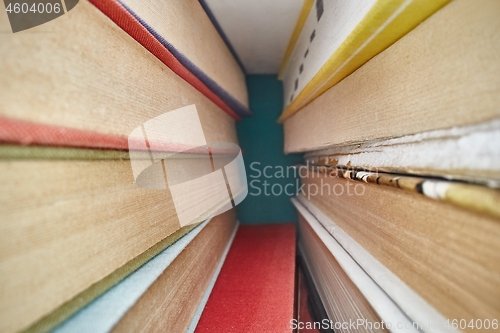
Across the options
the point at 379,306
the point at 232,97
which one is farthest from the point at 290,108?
the point at 379,306

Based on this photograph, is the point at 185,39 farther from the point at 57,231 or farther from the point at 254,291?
the point at 254,291

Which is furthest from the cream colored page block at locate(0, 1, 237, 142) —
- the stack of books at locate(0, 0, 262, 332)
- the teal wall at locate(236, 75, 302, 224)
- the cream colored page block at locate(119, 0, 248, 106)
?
the teal wall at locate(236, 75, 302, 224)

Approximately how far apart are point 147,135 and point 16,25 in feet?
0.97

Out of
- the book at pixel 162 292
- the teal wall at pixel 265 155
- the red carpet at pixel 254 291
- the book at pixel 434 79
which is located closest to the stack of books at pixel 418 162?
the book at pixel 434 79

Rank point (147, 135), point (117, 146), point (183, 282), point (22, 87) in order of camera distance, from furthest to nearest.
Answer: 1. point (183, 282)
2. point (147, 135)
3. point (117, 146)
4. point (22, 87)

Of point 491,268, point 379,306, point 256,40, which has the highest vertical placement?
point 256,40

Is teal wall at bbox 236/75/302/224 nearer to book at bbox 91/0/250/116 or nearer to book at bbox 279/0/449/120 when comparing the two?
book at bbox 91/0/250/116

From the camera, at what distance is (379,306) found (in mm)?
570

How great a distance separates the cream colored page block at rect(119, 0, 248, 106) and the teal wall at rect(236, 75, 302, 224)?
26.5 inches

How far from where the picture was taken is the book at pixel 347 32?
52cm

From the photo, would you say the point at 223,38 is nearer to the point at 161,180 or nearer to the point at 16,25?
the point at 161,180

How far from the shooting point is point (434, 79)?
0.48m

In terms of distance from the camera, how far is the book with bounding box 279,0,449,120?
0.52 meters

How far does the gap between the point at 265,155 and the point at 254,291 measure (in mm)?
1448
